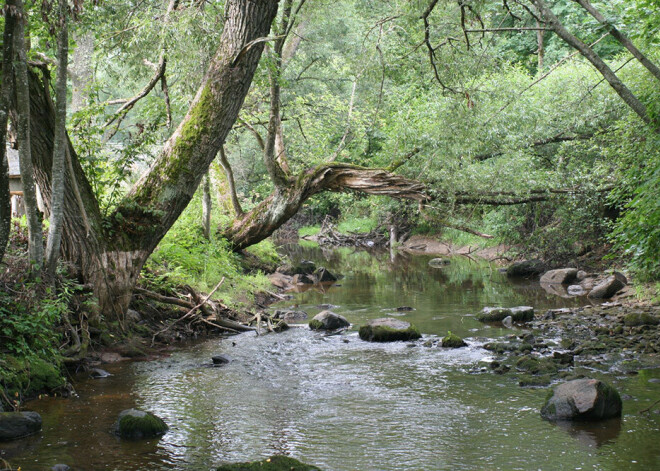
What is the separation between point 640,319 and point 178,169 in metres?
8.55

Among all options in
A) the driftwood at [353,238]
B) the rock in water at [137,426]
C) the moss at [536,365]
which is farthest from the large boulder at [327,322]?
the driftwood at [353,238]

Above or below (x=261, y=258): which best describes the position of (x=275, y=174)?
above

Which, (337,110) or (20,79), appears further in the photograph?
(337,110)

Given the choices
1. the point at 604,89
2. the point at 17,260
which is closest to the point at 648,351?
the point at 17,260

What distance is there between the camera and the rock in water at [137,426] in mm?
6102

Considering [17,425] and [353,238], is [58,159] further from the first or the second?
[353,238]

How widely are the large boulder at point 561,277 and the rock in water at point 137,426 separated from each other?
1443 centimetres

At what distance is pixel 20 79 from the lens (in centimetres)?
702

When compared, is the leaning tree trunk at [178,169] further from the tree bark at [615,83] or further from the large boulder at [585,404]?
the large boulder at [585,404]

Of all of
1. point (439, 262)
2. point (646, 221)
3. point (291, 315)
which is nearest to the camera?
point (646, 221)

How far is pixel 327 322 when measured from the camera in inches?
484

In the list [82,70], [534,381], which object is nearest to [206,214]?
[82,70]

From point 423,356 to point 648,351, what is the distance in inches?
133

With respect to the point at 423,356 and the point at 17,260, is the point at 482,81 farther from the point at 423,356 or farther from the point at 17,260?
the point at 17,260
